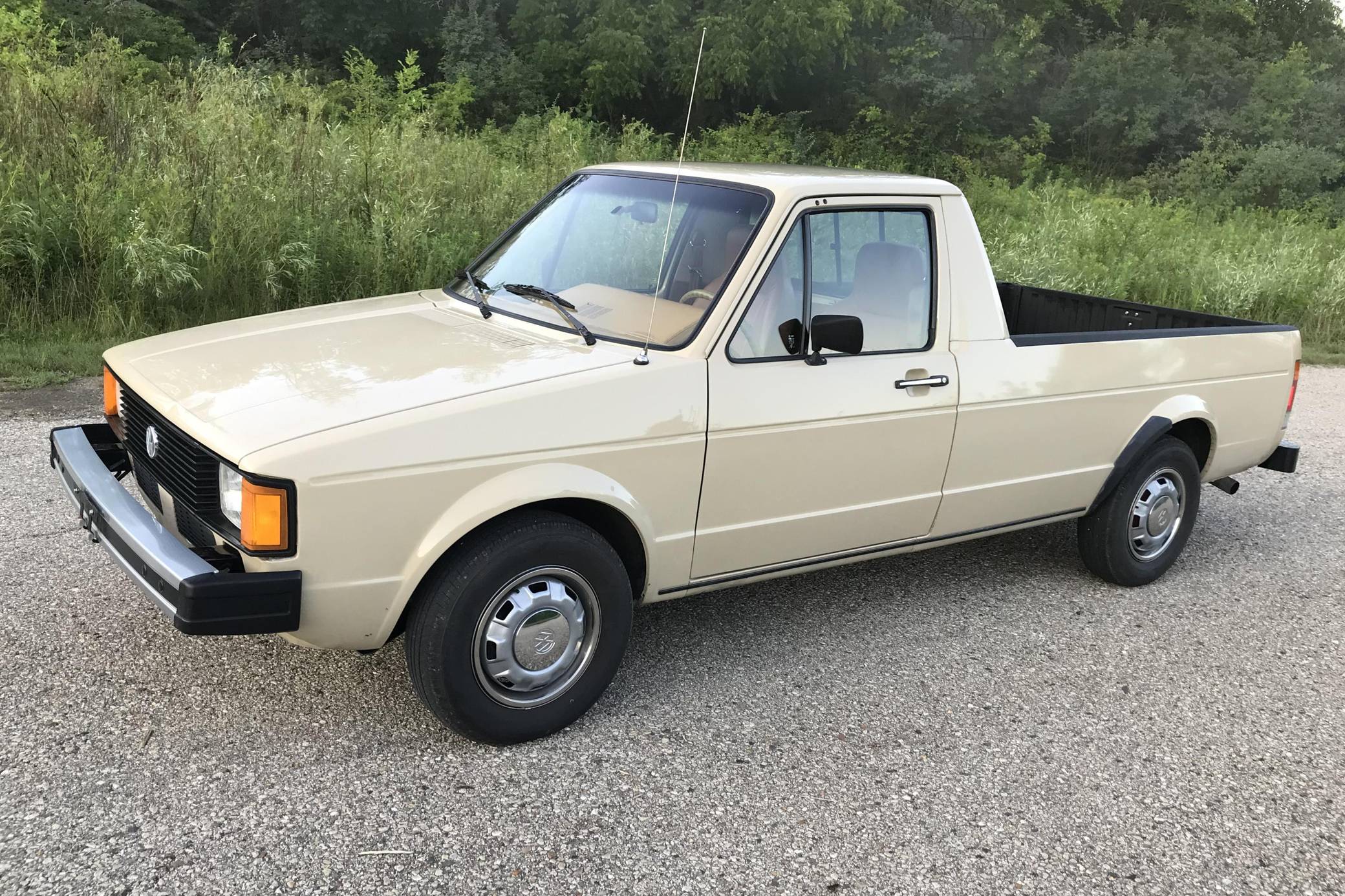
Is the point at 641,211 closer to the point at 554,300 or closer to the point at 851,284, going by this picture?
the point at 554,300

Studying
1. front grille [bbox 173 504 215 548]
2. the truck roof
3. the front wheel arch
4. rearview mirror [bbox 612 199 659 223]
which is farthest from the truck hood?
the truck roof

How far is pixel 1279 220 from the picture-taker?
24125mm

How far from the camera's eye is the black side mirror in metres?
3.79

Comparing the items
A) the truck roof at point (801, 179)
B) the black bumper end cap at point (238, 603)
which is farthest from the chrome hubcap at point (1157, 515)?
the black bumper end cap at point (238, 603)

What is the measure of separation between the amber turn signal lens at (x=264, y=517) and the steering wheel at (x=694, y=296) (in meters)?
1.59

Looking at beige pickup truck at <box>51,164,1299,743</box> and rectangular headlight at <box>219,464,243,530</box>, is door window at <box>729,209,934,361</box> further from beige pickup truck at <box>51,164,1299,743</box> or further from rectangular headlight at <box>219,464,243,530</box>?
rectangular headlight at <box>219,464,243,530</box>

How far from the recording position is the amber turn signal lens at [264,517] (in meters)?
2.96

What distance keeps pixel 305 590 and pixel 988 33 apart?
31287 mm

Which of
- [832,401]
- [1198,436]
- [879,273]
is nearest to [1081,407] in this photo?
[1198,436]

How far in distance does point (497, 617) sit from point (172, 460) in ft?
3.68

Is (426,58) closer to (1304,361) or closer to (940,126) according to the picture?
(940,126)

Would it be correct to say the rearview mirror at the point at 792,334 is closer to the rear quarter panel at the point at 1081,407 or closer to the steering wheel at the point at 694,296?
the steering wheel at the point at 694,296

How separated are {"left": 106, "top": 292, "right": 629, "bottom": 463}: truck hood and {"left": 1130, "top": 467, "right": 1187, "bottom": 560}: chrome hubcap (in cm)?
291

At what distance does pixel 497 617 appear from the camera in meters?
3.39
